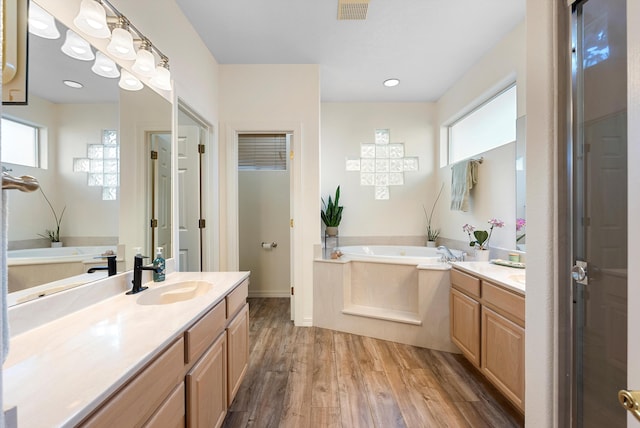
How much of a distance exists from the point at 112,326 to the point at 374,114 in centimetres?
359

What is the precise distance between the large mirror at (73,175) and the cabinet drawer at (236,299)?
0.55 metres

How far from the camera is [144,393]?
2.65ft

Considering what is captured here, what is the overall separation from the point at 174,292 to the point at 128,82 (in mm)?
1140

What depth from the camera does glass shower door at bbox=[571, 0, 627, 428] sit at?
0.76 meters

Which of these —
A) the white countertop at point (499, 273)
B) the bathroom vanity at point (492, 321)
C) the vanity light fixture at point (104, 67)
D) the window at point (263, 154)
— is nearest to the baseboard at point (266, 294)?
the window at point (263, 154)

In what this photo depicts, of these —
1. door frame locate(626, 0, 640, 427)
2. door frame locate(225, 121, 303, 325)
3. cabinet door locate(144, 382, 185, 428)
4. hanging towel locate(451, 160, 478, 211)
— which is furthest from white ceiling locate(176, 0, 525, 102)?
cabinet door locate(144, 382, 185, 428)

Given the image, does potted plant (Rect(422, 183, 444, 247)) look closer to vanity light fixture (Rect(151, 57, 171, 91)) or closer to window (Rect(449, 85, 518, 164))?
window (Rect(449, 85, 518, 164))

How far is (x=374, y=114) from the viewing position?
3785mm

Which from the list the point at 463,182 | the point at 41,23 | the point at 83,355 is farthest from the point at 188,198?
the point at 463,182

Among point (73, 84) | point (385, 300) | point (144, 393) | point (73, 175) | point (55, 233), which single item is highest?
point (73, 84)

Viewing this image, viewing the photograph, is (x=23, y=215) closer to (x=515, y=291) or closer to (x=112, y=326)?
(x=112, y=326)

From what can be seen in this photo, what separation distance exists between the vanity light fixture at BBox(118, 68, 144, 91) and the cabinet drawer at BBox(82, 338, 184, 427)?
1.28 meters

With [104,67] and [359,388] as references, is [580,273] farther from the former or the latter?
[104,67]

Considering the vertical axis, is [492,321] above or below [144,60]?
below
